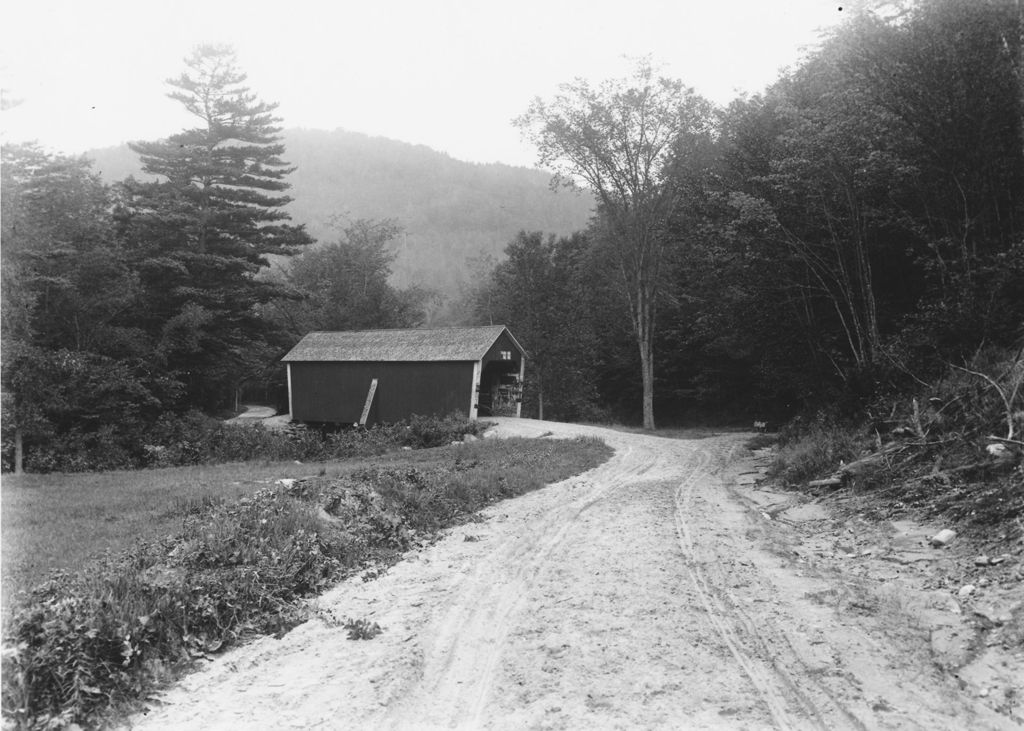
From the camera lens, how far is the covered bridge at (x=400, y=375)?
27.5 meters

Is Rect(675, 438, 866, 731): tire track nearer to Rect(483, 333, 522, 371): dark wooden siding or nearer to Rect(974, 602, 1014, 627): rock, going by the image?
Rect(974, 602, 1014, 627): rock

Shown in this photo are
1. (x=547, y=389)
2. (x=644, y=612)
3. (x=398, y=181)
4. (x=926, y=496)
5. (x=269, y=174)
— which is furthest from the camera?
(x=398, y=181)

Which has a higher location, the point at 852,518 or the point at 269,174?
the point at 269,174

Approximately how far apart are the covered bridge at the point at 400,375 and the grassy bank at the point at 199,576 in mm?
15724

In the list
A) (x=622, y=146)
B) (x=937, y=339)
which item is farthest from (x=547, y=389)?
(x=937, y=339)

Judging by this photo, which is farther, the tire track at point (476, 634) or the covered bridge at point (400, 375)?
the covered bridge at point (400, 375)

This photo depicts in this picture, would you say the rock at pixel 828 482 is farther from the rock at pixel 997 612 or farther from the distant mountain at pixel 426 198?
the distant mountain at pixel 426 198

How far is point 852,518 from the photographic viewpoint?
770 centimetres

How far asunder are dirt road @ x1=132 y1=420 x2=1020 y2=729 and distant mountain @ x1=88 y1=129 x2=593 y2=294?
3125 inches

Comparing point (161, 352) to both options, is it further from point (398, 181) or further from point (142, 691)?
point (398, 181)

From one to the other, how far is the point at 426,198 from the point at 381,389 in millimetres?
82295

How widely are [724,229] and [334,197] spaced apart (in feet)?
296

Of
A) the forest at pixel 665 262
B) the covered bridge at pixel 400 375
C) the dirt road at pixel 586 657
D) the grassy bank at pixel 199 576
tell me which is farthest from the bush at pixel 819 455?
the covered bridge at pixel 400 375


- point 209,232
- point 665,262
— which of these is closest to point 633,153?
point 665,262
